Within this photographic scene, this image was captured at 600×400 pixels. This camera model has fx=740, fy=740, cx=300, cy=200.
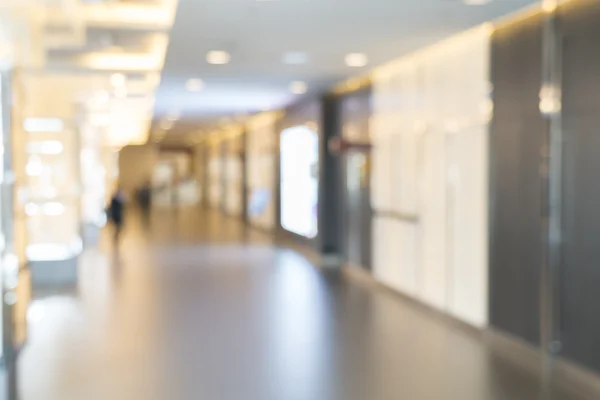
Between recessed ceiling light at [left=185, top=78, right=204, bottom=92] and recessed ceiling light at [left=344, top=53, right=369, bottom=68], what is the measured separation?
3.14 metres

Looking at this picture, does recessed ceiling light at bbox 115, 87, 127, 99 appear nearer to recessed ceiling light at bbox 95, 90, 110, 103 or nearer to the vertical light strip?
recessed ceiling light at bbox 95, 90, 110, 103

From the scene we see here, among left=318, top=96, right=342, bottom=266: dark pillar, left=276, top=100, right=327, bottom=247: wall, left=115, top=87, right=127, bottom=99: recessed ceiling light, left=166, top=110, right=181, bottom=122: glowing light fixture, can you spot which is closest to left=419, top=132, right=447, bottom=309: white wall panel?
left=318, top=96, right=342, bottom=266: dark pillar

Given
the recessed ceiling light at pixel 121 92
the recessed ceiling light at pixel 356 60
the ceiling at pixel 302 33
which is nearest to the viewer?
the ceiling at pixel 302 33

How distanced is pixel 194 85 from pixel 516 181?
25.0ft

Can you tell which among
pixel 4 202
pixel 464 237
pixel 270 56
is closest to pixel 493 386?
pixel 464 237

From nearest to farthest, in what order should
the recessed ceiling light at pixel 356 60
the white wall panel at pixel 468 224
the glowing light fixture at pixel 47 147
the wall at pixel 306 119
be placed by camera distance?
the white wall panel at pixel 468 224
the recessed ceiling light at pixel 356 60
the glowing light fixture at pixel 47 147
the wall at pixel 306 119

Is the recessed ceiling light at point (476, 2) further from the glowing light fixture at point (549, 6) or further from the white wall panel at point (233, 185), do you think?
the white wall panel at point (233, 185)

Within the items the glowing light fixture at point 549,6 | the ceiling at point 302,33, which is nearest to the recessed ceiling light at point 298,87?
the ceiling at point 302,33

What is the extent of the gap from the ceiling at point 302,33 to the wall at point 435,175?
47 cm

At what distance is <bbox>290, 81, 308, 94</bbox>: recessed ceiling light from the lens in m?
13.7

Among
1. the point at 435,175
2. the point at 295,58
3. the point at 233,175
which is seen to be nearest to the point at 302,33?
the point at 295,58

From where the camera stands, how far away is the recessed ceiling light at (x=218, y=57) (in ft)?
33.1

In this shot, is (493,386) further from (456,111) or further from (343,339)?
(456,111)

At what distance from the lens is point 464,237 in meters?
9.12
